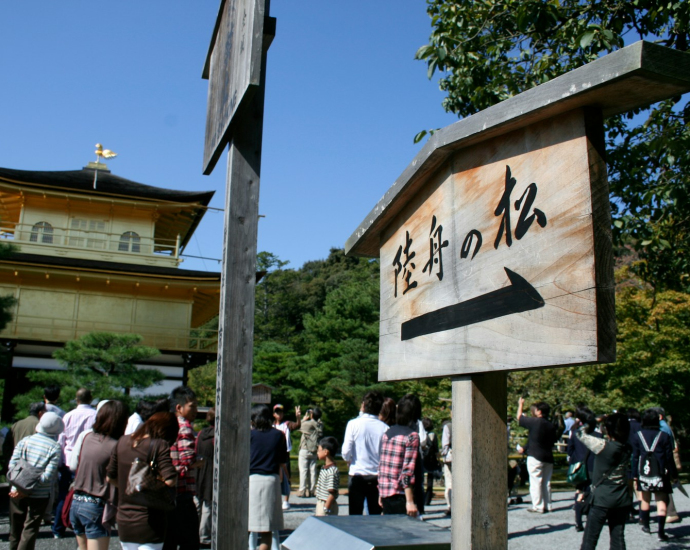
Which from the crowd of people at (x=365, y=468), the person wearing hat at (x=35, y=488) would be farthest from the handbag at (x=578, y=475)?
the person wearing hat at (x=35, y=488)

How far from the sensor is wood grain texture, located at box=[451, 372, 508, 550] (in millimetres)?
1857

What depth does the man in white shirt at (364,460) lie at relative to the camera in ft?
20.2

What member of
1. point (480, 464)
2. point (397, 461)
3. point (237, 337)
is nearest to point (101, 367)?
point (397, 461)

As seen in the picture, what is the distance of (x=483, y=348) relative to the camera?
176 cm

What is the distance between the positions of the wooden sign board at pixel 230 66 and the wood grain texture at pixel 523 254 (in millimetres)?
903

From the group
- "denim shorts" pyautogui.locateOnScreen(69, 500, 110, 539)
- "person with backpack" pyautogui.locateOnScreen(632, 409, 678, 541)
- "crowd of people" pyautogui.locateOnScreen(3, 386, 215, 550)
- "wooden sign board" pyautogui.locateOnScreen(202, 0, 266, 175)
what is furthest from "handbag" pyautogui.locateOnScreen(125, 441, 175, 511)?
"person with backpack" pyautogui.locateOnScreen(632, 409, 678, 541)

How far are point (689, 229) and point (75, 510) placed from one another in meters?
8.36

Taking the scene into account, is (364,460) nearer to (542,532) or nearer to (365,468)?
(365,468)

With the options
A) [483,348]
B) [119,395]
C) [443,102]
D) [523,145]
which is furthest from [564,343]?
[119,395]

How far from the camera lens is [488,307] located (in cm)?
174

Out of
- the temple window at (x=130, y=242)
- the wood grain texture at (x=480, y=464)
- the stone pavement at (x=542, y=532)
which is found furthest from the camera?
the temple window at (x=130, y=242)

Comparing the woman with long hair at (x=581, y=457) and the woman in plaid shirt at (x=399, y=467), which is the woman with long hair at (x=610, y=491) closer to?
the woman in plaid shirt at (x=399, y=467)

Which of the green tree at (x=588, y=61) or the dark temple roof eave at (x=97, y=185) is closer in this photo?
the green tree at (x=588, y=61)

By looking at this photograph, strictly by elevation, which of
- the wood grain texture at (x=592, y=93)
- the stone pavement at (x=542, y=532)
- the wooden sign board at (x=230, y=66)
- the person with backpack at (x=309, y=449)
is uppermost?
the wooden sign board at (x=230, y=66)
